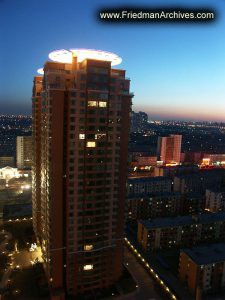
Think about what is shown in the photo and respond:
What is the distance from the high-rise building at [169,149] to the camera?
57906 millimetres

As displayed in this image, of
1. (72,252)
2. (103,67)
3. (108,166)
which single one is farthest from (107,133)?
(72,252)

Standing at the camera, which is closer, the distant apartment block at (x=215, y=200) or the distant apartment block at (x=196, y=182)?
the distant apartment block at (x=215, y=200)

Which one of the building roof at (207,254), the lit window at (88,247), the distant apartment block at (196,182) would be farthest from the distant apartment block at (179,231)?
the distant apartment block at (196,182)

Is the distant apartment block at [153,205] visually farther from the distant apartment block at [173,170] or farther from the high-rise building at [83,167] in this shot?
the distant apartment block at [173,170]

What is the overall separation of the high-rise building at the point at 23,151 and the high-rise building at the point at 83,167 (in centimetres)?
3252

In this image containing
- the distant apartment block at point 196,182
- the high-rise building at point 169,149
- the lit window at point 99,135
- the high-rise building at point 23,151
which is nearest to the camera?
the lit window at point 99,135

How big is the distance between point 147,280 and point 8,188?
24.3 meters

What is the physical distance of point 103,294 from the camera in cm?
1678

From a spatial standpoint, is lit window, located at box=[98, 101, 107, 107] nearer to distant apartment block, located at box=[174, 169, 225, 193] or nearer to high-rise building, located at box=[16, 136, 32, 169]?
distant apartment block, located at box=[174, 169, 225, 193]

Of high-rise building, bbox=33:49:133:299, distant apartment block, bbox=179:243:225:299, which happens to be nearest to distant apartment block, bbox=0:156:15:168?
high-rise building, bbox=33:49:133:299

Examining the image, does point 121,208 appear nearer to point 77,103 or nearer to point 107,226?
point 107,226

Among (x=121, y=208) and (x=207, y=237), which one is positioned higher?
(x=121, y=208)

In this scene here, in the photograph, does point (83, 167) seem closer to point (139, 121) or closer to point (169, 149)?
point (169, 149)

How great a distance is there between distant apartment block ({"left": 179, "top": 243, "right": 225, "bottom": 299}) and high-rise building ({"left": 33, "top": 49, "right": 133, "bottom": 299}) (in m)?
4.86
